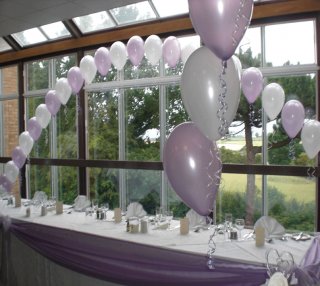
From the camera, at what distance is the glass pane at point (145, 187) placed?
5.73 metres

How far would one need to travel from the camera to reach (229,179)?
502 centimetres

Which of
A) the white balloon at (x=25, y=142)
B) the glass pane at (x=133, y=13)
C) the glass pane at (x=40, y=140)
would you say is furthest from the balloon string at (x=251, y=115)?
the glass pane at (x=40, y=140)

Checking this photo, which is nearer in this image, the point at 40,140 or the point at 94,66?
the point at 94,66

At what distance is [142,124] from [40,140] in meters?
2.37

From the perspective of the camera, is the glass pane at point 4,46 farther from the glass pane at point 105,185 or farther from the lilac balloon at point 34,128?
the lilac balloon at point 34,128

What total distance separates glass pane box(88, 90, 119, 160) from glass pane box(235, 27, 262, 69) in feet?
7.29

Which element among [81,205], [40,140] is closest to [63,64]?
[40,140]

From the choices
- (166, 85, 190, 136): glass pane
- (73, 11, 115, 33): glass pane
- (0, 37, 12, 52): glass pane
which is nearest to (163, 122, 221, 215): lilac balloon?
(166, 85, 190, 136): glass pane

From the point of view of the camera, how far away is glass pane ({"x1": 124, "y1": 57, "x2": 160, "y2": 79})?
5.59 meters

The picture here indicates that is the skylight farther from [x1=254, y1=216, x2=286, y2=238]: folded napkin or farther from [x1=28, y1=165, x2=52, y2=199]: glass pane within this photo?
[x1=254, y1=216, x2=286, y2=238]: folded napkin

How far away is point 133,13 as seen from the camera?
5531 mm

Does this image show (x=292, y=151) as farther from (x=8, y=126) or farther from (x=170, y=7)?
(x=8, y=126)

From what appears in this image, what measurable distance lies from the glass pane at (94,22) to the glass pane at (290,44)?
2.52m

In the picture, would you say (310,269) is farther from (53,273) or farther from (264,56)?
(264,56)
